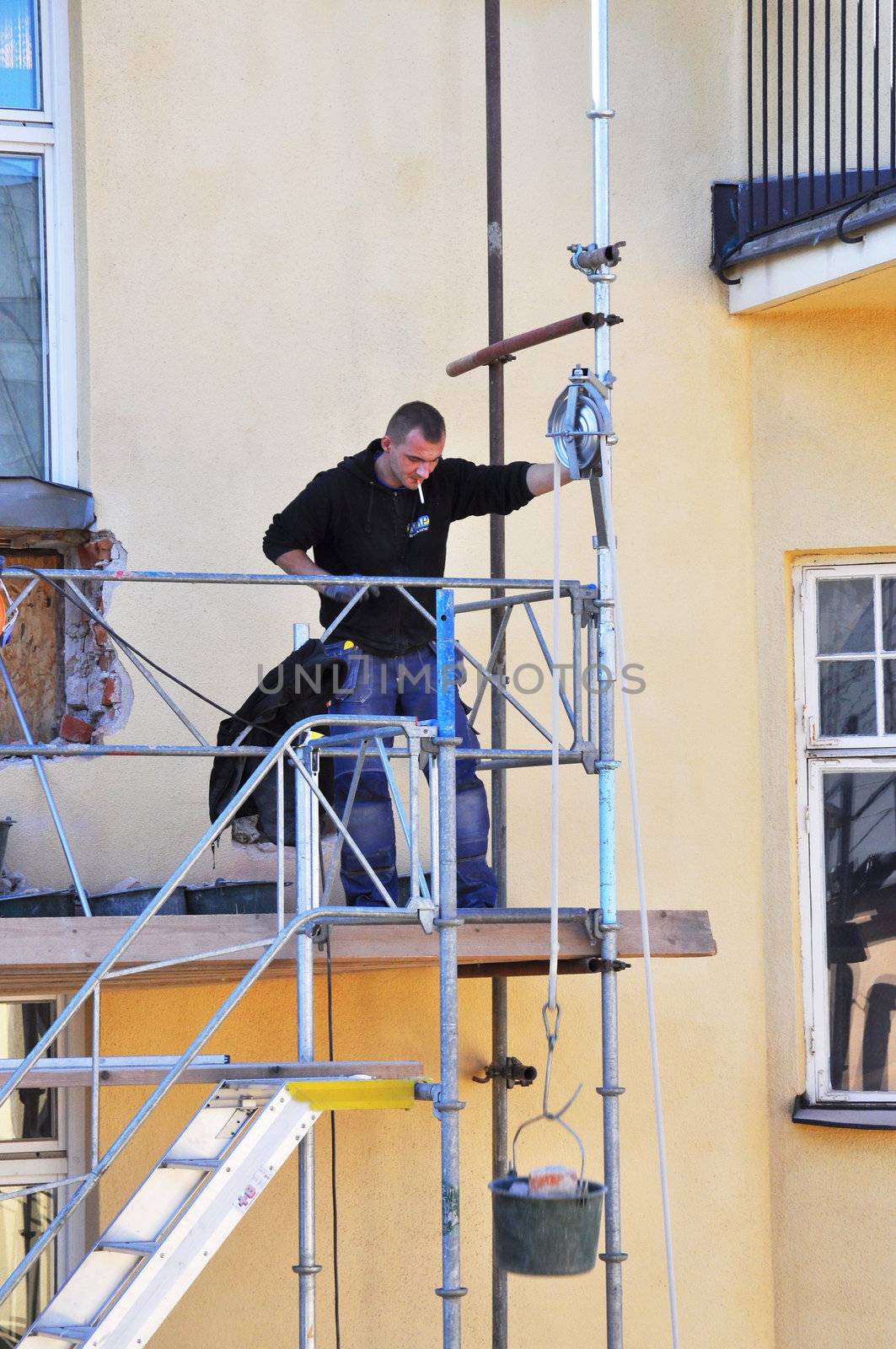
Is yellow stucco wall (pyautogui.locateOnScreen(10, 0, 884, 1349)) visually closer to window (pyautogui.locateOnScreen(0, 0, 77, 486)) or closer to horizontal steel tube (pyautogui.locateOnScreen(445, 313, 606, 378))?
window (pyautogui.locateOnScreen(0, 0, 77, 486))

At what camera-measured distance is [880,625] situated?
22.8 feet

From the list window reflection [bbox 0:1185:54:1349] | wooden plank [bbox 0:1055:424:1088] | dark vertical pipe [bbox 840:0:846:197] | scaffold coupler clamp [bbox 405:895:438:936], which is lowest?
window reflection [bbox 0:1185:54:1349]

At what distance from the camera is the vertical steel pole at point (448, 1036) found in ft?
15.4

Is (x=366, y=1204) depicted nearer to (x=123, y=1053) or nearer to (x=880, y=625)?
(x=123, y=1053)

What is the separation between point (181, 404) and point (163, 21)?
1.42 meters

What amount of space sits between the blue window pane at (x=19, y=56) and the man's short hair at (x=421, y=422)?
235cm

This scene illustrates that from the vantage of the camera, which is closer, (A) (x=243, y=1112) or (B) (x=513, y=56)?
(A) (x=243, y=1112)


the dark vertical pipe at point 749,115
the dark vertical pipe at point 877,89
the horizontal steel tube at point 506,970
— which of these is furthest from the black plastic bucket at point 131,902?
the dark vertical pipe at point 877,89

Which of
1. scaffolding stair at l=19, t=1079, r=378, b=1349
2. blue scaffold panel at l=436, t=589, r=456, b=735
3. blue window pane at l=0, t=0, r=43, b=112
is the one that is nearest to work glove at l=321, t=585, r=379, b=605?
blue scaffold panel at l=436, t=589, r=456, b=735

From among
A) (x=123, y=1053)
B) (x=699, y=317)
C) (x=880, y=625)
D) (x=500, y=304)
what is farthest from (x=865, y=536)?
(x=123, y=1053)

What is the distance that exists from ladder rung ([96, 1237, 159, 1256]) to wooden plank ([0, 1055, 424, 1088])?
0.40 meters

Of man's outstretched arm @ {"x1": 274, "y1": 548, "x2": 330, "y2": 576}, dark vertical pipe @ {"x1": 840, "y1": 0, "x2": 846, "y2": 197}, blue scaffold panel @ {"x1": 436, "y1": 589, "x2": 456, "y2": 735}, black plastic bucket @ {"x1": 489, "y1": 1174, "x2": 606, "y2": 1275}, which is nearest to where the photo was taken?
black plastic bucket @ {"x1": 489, "y1": 1174, "x2": 606, "y2": 1275}

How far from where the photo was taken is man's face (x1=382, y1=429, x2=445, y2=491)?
5773 millimetres

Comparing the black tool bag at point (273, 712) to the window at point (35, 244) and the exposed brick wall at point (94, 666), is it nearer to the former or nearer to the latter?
the exposed brick wall at point (94, 666)
